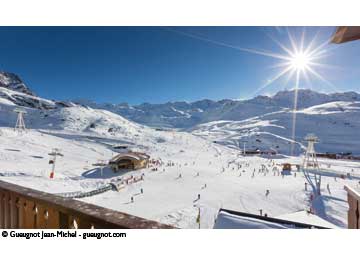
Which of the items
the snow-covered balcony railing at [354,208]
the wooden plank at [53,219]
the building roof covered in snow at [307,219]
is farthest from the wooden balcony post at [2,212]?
the building roof covered in snow at [307,219]

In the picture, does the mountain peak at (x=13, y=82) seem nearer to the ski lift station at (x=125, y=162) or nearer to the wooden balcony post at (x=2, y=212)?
the ski lift station at (x=125, y=162)

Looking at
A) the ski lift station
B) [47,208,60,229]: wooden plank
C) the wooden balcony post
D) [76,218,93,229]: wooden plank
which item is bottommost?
the ski lift station

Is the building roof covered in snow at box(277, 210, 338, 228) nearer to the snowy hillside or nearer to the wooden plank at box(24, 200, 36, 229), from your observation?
the wooden plank at box(24, 200, 36, 229)

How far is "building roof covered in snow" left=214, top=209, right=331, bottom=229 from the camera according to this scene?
4.10 m

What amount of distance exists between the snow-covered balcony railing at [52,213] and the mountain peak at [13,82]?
149755 mm

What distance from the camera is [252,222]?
4.34m

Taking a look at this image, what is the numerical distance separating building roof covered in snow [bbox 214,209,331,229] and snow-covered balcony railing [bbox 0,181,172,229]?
325 centimetres

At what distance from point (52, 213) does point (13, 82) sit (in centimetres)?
16166

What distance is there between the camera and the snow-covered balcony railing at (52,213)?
54.8 inches

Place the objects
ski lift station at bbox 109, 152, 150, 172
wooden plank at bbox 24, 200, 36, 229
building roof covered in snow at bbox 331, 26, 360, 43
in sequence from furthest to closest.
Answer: ski lift station at bbox 109, 152, 150, 172 < building roof covered in snow at bbox 331, 26, 360, 43 < wooden plank at bbox 24, 200, 36, 229

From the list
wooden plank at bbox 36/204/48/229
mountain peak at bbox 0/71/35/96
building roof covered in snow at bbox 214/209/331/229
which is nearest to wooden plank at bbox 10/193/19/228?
wooden plank at bbox 36/204/48/229
